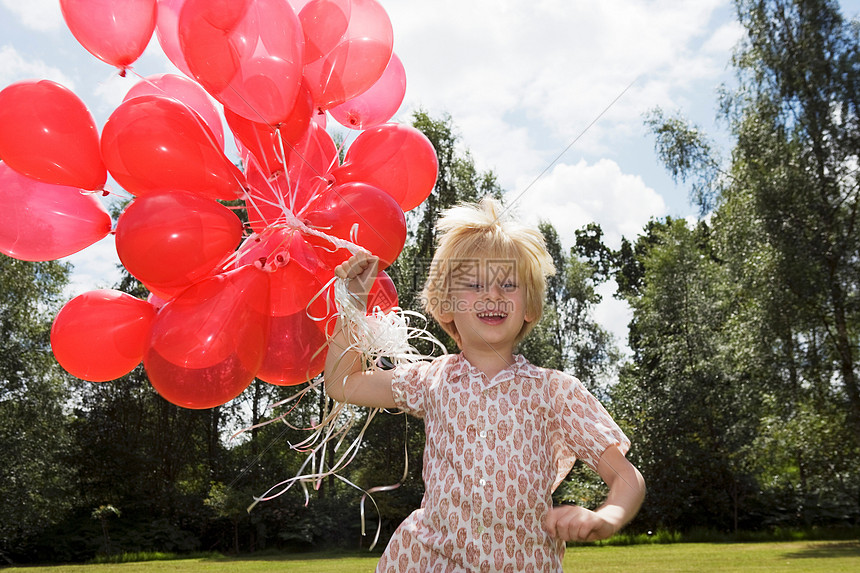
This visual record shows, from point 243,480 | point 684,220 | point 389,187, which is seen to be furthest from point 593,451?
point 684,220

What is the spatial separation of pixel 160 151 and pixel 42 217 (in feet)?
2.17

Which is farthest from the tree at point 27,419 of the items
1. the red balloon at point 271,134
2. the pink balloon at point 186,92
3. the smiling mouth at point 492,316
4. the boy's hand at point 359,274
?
the smiling mouth at point 492,316

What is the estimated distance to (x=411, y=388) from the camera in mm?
2170

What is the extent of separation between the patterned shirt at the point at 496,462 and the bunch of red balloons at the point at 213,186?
62cm

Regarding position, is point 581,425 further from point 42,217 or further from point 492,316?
point 42,217

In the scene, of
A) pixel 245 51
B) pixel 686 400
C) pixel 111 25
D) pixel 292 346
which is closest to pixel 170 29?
pixel 111 25

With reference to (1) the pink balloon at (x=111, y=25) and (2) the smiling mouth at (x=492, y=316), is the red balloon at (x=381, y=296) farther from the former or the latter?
(1) the pink balloon at (x=111, y=25)

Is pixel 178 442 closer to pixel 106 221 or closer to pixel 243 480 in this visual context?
pixel 243 480

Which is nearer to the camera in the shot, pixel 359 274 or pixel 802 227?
pixel 359 274

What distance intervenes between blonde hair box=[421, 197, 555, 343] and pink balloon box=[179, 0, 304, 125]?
0.74 metres

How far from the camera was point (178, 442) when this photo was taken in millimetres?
18391

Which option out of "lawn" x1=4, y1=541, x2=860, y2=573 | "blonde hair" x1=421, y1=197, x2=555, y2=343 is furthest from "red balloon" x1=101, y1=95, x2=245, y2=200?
"lawn" x1=4, y1=541, x2=860, y2=573

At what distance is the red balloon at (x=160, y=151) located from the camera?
2.34 m

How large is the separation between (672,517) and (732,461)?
1.79 meters
